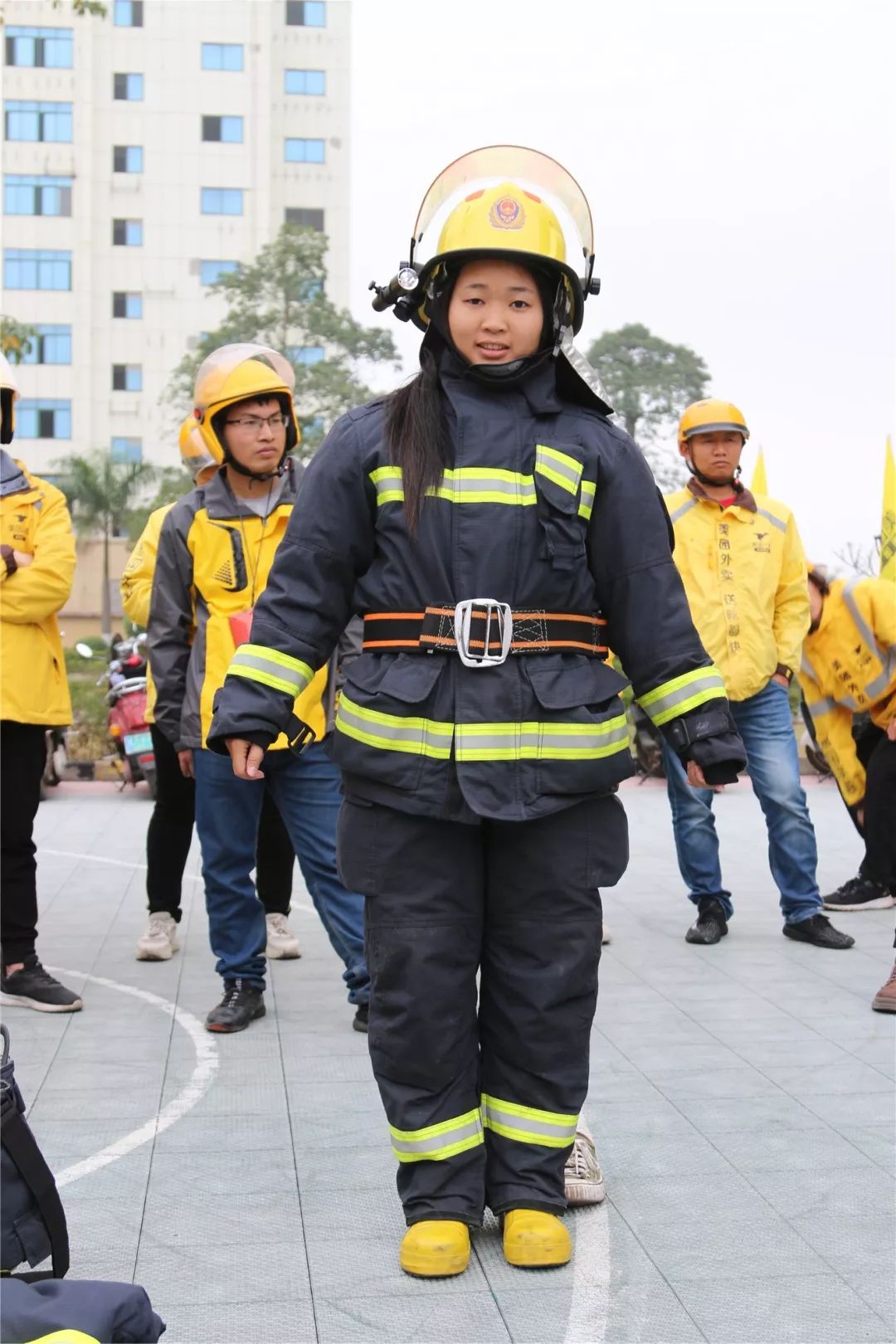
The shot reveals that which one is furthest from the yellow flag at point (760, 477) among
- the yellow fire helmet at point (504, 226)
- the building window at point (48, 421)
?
the building window at point (48, 421)

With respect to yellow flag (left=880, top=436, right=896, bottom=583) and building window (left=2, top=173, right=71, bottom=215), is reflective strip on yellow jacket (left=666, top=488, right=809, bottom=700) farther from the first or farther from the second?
building window (left=2, top=173, right=71, bottom=215)

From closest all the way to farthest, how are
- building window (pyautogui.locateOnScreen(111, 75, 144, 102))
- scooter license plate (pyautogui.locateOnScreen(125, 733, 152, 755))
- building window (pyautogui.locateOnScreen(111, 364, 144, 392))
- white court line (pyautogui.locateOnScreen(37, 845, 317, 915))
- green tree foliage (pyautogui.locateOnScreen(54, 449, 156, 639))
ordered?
white court line (pyautogui.locateOnScreen(37, 845, 317, 915))
scooter license plate (pyautogui.locateOnScreen(125, 733, 152, 755))
green tree foliage (pyautogui.locateOnScreen(54, 449, 156, 639))
building window (pyautogui.locateOnScreen(111, 364, 144, 392))
building window (pyautogui.locateOnScreen(111, 75, 144, 102))

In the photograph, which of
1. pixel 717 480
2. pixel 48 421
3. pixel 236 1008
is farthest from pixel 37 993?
pixel 48 421

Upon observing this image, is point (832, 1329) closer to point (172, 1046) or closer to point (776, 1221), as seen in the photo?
point (776, 1221)

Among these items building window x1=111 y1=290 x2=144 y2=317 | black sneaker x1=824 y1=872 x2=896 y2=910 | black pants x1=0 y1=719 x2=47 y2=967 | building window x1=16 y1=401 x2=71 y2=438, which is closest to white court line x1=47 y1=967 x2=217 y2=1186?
black pants x1=0 y1=719 x2=47 y2=967

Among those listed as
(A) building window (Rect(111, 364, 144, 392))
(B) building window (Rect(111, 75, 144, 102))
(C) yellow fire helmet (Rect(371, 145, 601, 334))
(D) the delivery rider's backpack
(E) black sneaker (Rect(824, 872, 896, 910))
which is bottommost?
(E) black sneaker (Rect(824, 872, 896, 910))

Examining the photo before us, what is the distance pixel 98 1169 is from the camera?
4070 millimetres

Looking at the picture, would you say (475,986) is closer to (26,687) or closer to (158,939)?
(26,687)

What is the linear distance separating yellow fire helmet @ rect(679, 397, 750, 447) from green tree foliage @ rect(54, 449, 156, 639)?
4488 centimetres

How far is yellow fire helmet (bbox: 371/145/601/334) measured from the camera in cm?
368

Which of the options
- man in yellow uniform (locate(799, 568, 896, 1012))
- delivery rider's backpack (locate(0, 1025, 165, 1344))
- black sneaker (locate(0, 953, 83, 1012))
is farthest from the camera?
man in yellow uniform (locate(799, 568, 896, 1012))

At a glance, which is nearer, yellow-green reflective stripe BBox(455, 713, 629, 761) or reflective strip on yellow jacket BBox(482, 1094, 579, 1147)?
yellow-green reflective stripe BBox(455, 713, 629, 761)

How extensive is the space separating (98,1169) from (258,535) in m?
2.22

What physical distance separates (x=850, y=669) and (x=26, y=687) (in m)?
3.17
